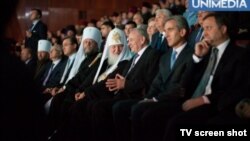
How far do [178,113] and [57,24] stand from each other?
10129 mm

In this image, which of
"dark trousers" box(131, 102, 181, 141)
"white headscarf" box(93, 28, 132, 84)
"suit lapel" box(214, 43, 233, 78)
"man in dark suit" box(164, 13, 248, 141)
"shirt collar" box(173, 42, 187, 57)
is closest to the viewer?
"man in dark suit" box(164, 13, 248, 141)

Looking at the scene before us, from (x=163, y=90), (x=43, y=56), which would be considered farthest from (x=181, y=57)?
(x=43, y=56)

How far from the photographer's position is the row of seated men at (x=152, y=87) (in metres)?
3.38

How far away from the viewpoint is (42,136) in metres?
0.94

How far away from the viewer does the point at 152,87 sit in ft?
14.1

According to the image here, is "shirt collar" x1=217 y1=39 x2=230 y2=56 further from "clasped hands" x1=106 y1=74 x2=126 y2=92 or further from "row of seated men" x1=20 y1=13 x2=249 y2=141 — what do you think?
"clasped hands" x1=106 y1=74 x2=126 y2=92

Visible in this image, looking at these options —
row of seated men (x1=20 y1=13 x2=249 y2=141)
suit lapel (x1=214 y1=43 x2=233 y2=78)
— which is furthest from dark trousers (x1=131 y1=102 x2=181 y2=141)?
suit lapel (x1=214 y1=43 x2=233 y2=78)

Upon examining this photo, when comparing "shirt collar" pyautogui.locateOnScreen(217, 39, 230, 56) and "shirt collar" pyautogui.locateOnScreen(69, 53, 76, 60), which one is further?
"shirt collar" pyautogui.locateOnScreen(69, 53, 76, 60)

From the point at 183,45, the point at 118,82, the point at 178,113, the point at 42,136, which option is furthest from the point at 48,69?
the point at 42,136

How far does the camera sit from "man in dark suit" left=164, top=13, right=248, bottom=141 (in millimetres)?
3334

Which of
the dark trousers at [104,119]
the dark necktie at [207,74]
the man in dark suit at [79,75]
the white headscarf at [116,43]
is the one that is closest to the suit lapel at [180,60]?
the dark necktie at [207,74]

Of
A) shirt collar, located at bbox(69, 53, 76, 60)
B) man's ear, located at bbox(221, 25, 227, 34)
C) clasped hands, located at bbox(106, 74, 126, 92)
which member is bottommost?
shirt collar, located at bbox(69, 53, 76, 60)

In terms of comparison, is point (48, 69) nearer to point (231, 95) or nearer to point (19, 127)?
point (231, 95)

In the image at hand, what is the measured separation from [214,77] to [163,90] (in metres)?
0.73
